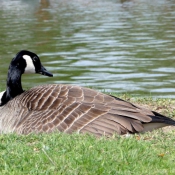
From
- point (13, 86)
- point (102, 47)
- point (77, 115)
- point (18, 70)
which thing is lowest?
point (102, 47)

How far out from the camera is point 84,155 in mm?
5371

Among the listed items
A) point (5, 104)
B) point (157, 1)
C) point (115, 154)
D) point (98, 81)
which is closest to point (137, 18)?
point (157, 1)

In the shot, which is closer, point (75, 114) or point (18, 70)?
point (75, 114)

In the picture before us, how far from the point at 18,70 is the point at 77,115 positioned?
186 cm

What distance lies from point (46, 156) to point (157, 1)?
44929 millimetres

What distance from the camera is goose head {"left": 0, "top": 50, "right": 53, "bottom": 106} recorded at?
8.28 m

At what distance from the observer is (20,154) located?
5.49m

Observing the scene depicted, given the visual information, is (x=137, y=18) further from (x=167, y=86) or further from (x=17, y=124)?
(x=17, y=124)

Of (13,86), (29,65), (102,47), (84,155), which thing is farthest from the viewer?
(102,47)

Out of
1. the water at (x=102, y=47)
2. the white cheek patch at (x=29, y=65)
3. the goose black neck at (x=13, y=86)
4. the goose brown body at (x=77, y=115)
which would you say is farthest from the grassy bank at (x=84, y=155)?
the water at (x=102, y=47)

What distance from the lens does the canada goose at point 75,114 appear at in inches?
270

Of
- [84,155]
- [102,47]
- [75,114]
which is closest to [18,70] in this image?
[75,114]

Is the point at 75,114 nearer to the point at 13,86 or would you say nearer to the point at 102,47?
the point at 13,86

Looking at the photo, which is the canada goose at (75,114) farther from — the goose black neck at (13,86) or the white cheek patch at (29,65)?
the white cheek patch at (29,65)
